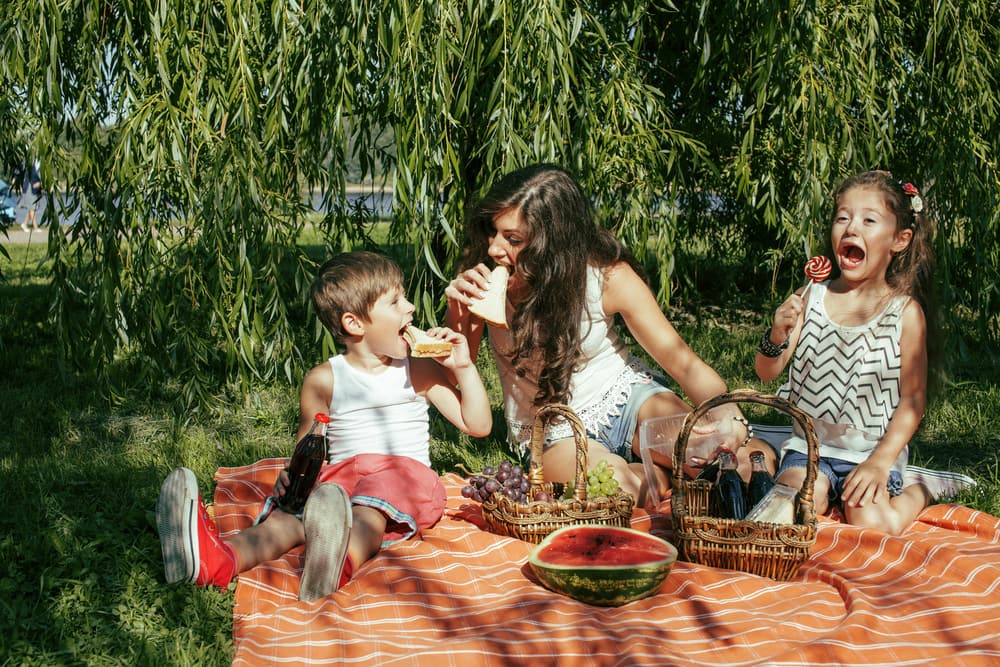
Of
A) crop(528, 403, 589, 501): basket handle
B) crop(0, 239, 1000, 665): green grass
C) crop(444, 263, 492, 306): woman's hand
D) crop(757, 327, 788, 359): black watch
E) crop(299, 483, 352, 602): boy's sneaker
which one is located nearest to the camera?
crop(0, 239, 1000, 665): green grass

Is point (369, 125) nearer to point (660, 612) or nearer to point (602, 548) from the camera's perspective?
point (602, 548)

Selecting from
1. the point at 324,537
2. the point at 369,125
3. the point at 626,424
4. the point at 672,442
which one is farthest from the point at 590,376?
the point at 369,125

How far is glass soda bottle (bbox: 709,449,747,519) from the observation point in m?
2.79

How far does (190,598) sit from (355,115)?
209 centimetres

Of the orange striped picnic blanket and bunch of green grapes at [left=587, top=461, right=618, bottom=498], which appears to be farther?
bunch of green grapes at [left=587, top=461, right=618, bottom=498]

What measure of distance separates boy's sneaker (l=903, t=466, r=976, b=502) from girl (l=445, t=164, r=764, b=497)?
1.60ft

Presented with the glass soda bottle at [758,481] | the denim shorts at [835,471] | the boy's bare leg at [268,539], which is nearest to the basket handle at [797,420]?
the glass soda bottle at [758,481]

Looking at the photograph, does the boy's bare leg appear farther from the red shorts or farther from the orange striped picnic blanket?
A: the red shorts

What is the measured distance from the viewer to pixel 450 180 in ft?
11.7

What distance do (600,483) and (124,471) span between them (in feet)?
5.87

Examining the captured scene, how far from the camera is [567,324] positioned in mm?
3197

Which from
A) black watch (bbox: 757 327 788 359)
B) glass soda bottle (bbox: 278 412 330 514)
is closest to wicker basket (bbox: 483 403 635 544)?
glass soda bottle (bbox: 278 412 330 514)

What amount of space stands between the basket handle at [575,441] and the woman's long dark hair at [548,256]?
11.6 inches

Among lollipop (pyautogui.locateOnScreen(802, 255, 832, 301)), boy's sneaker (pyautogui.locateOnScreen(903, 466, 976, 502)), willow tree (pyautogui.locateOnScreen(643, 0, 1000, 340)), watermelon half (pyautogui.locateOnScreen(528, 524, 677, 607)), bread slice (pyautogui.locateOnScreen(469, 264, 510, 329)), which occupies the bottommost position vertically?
watermelon half (pyautogui.locateOnScreen(528, 524, 677, 607))
